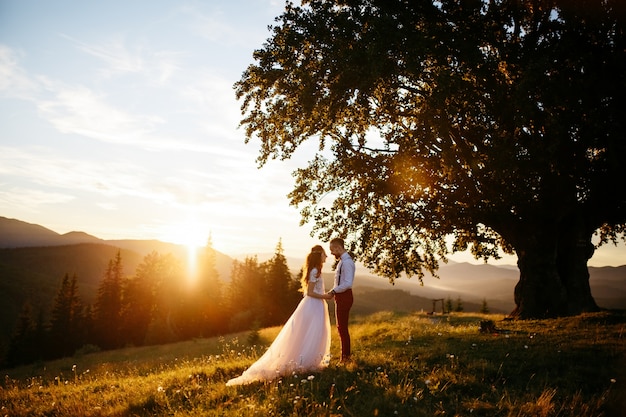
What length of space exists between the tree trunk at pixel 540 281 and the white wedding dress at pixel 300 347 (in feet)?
41.4

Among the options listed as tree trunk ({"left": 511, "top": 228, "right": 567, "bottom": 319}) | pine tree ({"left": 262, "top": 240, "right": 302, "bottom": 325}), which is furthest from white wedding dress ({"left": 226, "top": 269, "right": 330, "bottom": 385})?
pine tree ({"left": 262, "top": 240, "right": 302, "bottom": 325})

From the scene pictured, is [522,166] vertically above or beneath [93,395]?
above

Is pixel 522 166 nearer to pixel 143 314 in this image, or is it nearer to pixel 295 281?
pixel 295 281

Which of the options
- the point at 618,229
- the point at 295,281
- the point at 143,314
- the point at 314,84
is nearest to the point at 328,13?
the point at 314,84

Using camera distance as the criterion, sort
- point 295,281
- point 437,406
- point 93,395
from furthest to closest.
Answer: point 295,281 → point 93,395 → point 437,406

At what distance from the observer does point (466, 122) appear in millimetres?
15734

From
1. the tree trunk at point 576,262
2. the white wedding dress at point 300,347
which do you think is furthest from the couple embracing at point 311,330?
the tree trunk at point 576,262

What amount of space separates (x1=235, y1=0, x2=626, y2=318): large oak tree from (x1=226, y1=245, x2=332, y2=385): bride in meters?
5.87

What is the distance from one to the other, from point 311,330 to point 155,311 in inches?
2433

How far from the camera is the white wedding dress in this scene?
861cm

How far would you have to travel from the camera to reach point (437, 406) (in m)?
6.32

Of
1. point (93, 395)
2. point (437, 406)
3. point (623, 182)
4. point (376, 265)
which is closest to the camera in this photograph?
point (437, 406)

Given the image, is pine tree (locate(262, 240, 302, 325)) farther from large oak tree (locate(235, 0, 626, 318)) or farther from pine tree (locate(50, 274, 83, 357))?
large oak tree (locate(235, 0, 626, 318))

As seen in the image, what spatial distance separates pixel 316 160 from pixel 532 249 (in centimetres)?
1099
